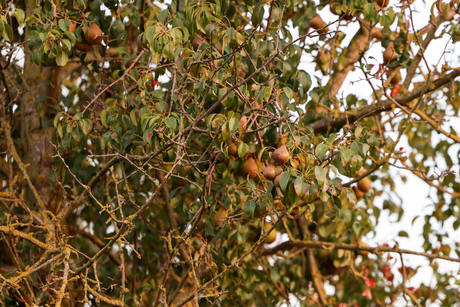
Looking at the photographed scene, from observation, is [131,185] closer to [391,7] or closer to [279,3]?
[279,3]

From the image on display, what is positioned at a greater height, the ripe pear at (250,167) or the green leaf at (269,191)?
the ripe pear at (250,167)

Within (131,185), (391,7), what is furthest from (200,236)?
(391,7)

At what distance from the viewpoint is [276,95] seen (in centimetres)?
171

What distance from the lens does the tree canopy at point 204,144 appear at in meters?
1.73

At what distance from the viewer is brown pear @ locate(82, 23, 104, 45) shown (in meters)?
2.13

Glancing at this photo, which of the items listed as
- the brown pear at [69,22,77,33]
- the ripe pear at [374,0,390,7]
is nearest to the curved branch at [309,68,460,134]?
the ripe pear at [374,0,390,7]

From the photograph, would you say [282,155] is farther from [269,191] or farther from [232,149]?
[232,149]

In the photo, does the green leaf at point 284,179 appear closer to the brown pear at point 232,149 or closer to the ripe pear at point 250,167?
the brown pear at point 232,149

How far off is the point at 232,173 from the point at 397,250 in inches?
40.5

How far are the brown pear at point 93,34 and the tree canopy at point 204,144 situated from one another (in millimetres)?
11

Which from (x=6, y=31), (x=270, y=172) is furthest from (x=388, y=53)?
(x=6, y=31)

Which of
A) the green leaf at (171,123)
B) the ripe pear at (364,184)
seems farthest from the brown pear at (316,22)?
the green leaf at (171,123)

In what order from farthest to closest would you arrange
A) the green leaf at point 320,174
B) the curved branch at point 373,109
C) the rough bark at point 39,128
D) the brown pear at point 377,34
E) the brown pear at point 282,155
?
the brown pear at point 377,34, the rough bark at point 39,128, the curved branch at point 373,109, the brown pear at point 282,155, the green leaf at point 320,174

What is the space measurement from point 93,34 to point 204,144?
70cm
